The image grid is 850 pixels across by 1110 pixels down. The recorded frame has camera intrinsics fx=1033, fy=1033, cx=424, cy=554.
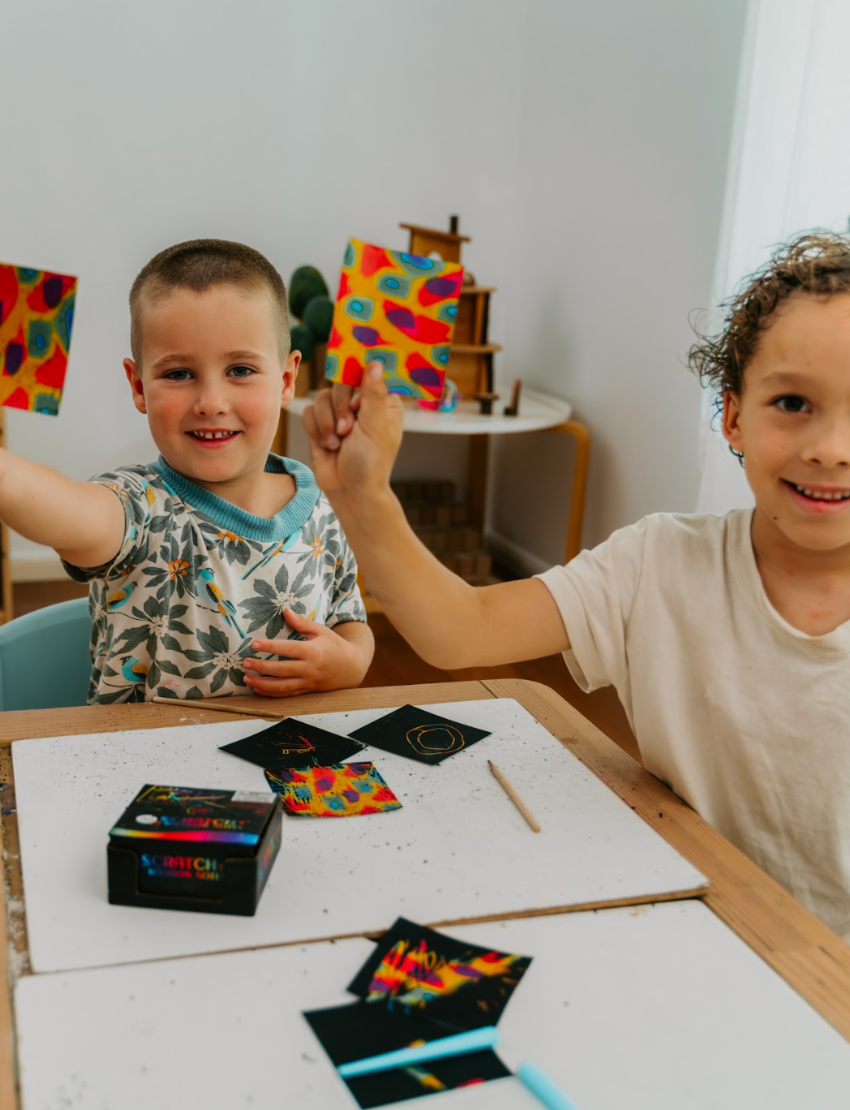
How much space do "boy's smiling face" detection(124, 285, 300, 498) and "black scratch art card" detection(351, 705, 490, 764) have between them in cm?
37

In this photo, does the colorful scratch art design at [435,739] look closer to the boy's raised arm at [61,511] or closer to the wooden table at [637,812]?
the wooden table at [637,812]

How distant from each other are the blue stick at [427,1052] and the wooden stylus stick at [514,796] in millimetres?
235

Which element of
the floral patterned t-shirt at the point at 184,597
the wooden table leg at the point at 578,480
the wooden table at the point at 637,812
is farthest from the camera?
the wooden table leg at the point at 578,480

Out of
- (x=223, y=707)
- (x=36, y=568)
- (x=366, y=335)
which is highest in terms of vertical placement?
(x=366, y=335)

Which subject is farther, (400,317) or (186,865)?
(400,317)

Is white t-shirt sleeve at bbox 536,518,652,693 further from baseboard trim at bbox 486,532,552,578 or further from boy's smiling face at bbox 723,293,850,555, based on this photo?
baseboard trim at bbox 486,532,552,578

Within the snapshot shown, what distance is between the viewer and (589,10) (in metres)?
3.08

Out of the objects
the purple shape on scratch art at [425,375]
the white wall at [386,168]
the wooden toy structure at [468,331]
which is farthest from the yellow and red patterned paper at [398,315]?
the wooden toy structure at [468,331]

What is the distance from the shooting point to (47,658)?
1.24 meters

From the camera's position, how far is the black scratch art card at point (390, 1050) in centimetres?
54

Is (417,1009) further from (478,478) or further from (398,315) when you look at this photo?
(478,478)

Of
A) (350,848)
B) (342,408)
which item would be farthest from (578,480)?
(350,848)

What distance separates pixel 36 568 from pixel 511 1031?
124 inches

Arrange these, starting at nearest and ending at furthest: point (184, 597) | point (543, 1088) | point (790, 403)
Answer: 1. point (543, 1088)
2. point (790, 403)
3. point (184, 597)
